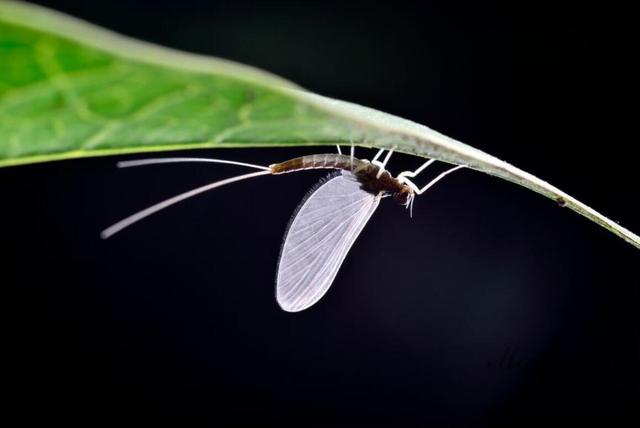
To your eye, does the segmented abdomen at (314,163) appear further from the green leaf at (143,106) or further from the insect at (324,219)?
the green leaf at (143,106)

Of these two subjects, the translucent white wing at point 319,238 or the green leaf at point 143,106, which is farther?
the translucent white wing at point 319,238

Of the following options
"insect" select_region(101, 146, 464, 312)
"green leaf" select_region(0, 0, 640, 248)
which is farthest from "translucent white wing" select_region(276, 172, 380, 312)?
"green leaf" select_region(0, 0, 640, 248)

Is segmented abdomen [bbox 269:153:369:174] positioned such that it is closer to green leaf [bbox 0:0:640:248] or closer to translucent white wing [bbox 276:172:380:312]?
translucent white wing [bbox 276:172:380:312]

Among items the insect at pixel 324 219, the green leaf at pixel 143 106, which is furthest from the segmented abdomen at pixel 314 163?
the green leaf at pixel 143 106

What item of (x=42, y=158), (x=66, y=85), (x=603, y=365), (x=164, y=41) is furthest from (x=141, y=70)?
(x=603, y=365)

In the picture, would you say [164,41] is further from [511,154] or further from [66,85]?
[66,85]

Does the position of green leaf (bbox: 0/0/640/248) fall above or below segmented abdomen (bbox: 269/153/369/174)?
below

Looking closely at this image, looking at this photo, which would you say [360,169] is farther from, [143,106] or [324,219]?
[143,106]

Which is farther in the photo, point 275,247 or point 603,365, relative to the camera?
point 603,365
